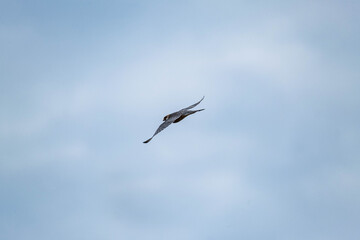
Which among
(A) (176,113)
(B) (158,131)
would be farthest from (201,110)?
(B) (158,131)

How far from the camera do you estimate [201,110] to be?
41.8m

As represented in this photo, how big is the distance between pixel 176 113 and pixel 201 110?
2.44 m

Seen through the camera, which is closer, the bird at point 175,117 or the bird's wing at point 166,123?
the bird's wing at point 166,123

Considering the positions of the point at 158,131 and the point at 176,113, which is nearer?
the point at 158,131

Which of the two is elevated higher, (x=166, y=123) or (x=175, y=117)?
(x=175, y=117)

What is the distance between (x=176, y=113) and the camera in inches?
1688

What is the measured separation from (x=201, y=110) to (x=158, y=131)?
7.25 meters

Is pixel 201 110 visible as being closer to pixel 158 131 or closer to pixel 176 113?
pixel 176 113

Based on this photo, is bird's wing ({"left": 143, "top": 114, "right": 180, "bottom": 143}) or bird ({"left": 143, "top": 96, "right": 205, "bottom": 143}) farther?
bird ({"left": 143, "top": 96, "right": 205, "bottom": 143})

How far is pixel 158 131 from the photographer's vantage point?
3556 cm

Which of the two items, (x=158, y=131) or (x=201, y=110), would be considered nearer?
(x=158, y=131)

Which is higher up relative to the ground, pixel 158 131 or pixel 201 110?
pixel 201 110

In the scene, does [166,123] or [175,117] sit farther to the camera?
[175,117]
